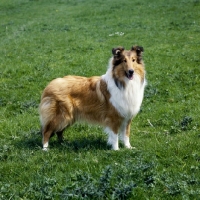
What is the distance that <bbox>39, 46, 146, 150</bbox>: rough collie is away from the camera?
21.8 feet

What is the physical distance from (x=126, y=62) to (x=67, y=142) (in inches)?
81.5

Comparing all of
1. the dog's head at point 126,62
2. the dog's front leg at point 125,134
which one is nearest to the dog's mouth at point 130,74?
the dog's head at point 126,62

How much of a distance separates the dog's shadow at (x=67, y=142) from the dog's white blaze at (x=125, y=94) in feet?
2.71

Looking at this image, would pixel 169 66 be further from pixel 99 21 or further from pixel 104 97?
pixel 99 21

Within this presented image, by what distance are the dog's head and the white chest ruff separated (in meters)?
0.21

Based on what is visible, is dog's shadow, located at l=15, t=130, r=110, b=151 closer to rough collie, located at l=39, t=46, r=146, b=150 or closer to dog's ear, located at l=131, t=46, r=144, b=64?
rough collie, located at l=39, t=46, r=146, b=150

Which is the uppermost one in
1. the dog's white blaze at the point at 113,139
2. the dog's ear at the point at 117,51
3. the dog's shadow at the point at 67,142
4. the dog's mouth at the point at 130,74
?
the dog's ear at the point at 117,51

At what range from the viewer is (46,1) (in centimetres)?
3472

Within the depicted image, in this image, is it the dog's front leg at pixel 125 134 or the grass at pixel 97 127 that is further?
the dog's front leg at pixel 125 134

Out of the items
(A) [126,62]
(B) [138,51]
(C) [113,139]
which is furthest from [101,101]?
(B) [138,51]

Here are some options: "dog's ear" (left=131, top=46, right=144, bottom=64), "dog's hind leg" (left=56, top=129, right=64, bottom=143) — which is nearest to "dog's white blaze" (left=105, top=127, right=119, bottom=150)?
"dog's hind leg" (left=56, top=129, right=64, bottom=143)

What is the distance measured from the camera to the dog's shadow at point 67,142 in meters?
6.78

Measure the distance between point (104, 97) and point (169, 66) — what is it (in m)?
5.76

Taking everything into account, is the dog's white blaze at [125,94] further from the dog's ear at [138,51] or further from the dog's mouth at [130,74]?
the dog's ear at [138,51]
